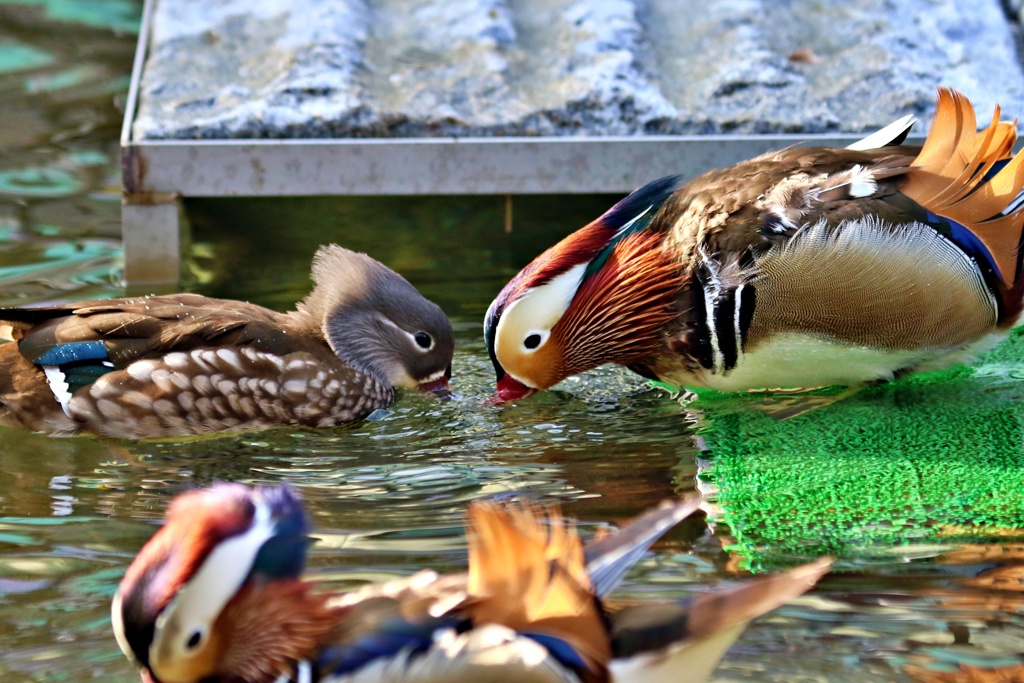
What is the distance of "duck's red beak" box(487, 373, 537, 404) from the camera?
335cm

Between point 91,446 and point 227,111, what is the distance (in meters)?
1.57

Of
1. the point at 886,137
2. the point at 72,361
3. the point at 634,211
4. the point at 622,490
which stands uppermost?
the point at 886,137

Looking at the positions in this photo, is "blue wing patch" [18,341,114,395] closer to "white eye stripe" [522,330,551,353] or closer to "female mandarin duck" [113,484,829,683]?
"white eye stripe" [522,330,551,353]

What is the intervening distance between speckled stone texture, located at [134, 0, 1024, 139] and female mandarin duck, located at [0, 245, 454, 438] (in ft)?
3.93

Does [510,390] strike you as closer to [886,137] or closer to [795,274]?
[795,274]

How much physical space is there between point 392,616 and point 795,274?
1.64m

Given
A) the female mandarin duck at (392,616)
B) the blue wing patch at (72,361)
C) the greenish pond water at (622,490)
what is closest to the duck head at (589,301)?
the greenish pond water at (622,490)

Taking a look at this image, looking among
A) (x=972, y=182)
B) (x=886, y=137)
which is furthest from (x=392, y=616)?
(x=886, y=137)

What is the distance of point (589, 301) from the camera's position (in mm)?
3373

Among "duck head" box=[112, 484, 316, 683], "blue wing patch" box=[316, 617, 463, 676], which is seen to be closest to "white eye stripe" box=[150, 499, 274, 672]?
"duck head" box=[112, 484, 316, 683]

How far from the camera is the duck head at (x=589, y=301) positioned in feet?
10.6

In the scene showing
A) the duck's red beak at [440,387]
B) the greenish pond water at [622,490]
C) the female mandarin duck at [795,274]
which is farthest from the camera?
the duck's red beak at [440,387]

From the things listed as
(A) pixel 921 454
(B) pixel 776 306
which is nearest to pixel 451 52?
(B) pixel 776 306

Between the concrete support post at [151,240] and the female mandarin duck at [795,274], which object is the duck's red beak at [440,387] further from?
the concrete support post at [151,240]
